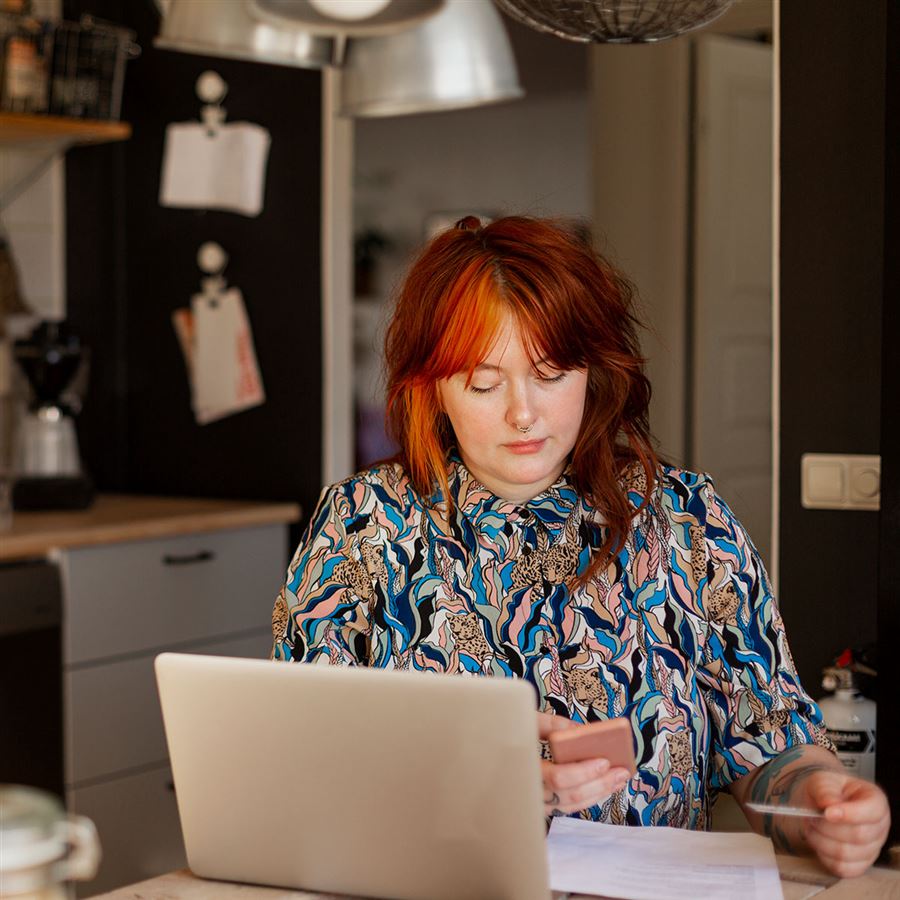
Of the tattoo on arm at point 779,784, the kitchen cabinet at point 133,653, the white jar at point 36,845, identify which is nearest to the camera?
the white jar at point 36,845

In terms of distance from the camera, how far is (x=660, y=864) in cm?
137

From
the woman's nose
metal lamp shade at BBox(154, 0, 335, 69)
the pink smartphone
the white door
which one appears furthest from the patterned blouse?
the white door

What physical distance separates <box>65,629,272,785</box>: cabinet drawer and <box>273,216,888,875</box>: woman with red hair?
55.6 inches

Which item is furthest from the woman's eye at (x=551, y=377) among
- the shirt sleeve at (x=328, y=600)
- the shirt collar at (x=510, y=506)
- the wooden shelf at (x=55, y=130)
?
the wooden shelf at (x=55, y=130)

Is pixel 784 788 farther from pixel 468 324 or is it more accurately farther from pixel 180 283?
pixel 180 283

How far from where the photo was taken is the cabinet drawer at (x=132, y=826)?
3.07 meters

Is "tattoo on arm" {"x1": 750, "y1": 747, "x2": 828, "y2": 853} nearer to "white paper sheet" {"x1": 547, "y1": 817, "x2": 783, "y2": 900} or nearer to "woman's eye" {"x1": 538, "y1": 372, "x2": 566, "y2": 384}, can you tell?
"white paper sheet" {"x1": 547, "y1": 817, "x2": 783, "y2": 900}

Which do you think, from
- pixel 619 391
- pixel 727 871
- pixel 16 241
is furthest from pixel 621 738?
pixel 16 241

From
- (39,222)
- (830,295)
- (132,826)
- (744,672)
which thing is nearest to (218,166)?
(39,222)

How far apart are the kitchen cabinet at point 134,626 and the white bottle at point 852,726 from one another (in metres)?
1.63

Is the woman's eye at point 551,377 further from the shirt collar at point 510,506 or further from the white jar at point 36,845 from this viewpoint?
the white jar at point 36,845

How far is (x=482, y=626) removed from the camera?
1667 millimetres

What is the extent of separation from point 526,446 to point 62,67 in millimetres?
2194

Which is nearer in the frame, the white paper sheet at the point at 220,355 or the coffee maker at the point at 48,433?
the coffee maker at the point at 48,433
